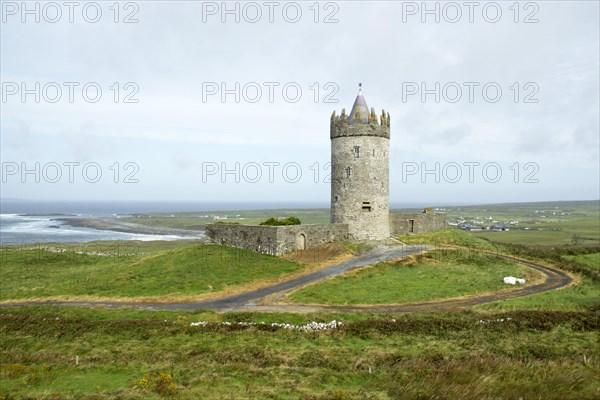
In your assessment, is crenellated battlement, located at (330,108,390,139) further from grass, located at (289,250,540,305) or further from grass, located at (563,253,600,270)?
grass, located at (563,253,600,270)

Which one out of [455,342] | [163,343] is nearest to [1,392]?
[163,343]

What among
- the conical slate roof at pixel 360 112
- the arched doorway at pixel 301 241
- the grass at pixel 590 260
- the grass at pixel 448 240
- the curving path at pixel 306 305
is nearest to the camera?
the curving path at pixel 306 305

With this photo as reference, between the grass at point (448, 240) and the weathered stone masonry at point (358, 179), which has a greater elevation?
the weathered stone masonry at point (358, 179)

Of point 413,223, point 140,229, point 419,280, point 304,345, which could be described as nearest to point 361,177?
point 413,223

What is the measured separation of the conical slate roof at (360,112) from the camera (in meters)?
39.9

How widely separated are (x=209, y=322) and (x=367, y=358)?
8434 millimetres

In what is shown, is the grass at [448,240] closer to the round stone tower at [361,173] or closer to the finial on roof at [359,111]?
the round stone tower at [361,173]

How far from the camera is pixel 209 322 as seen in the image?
19797mm

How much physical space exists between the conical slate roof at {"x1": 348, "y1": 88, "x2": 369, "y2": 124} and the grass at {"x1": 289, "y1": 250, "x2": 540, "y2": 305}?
1480 centimetres

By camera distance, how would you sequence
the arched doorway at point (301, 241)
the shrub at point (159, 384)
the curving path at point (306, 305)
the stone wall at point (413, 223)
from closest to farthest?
the shrub at point (159, 384) → the curving path at point (306, 305) → the arched doorway at point (301, 241) → the stone wall at point (413, 223)

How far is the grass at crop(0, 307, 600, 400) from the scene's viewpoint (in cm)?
1156

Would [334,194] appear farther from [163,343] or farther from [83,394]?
[83,394]

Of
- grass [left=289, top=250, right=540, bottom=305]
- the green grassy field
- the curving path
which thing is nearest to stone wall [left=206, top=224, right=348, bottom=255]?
the green grassy field

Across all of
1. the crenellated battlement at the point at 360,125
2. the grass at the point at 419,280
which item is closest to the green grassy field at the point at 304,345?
the grass at the point at 419,280
